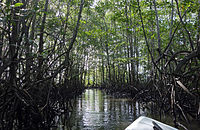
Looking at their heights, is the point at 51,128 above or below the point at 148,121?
below

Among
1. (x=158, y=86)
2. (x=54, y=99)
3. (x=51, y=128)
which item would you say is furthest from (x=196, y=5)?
(x=51, y=128)

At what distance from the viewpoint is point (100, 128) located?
415 cm

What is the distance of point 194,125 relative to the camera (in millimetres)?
4164

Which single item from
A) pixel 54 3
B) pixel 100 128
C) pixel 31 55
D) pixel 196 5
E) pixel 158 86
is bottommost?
pixel 100 128

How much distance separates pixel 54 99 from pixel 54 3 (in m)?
3.53

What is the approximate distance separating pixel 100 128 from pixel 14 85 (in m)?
2.15

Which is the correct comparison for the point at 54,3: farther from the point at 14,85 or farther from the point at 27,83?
the point at 14,85

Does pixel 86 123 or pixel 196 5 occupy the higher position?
pixel 196 5

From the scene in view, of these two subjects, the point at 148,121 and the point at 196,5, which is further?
the point at 196,5

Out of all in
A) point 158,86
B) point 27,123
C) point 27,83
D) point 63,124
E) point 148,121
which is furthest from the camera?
point 158,86

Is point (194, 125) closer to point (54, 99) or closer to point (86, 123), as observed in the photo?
point (86, 123)

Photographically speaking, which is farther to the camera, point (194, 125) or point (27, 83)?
point (194, 125)

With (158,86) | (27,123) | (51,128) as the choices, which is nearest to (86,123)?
(51,128)

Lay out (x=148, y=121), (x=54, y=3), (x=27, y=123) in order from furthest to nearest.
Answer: (x=54, y=3) < (x=27, y=123) < (x=148, y=121)
